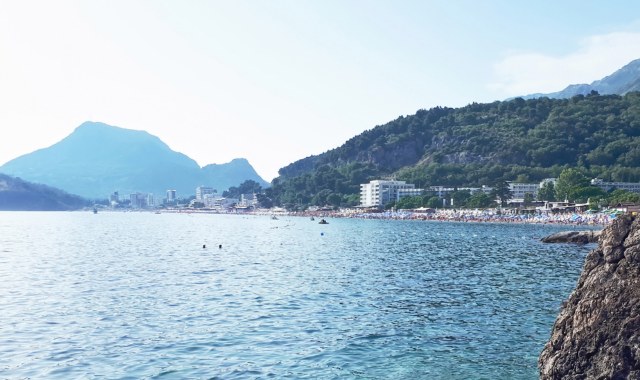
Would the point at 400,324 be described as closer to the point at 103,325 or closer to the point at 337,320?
the point at 337,320

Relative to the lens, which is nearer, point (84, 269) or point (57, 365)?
point (57, 365)

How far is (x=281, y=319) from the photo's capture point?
82.7ft

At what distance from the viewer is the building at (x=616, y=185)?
178 metres

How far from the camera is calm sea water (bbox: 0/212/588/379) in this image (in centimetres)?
1802

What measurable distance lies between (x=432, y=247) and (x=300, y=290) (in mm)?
36748

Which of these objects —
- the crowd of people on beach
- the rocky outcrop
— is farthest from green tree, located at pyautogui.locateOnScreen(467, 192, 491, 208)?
the rocky outcrop

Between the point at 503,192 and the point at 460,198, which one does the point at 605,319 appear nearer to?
the point at 503,192

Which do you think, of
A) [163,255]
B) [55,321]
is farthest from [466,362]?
[163,255]

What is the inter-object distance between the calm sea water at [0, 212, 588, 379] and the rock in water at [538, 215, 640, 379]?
10.1ft

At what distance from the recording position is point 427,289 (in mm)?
33750

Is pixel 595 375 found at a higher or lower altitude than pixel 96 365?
higher

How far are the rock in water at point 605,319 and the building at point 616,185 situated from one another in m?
182

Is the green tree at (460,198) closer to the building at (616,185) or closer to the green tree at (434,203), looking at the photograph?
the green tree at (434,203)

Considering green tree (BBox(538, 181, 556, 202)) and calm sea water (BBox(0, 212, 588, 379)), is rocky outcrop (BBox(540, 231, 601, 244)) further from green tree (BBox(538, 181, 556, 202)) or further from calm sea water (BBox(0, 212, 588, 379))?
green tree (BBox(538, 181, 556, 202))
